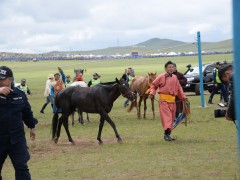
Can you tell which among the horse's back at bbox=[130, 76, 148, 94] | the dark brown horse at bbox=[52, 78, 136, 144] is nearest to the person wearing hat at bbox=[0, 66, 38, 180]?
the dark brown horse at bbox=[52, 78, 136, 144]

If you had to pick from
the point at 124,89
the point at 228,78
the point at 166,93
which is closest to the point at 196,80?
the point at 124,89

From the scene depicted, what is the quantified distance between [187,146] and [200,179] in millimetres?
3542

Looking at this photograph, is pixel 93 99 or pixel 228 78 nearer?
pixel 228 78

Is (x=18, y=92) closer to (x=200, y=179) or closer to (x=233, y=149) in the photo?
(x=200, y=179)

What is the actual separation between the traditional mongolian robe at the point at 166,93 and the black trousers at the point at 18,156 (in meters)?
6.14

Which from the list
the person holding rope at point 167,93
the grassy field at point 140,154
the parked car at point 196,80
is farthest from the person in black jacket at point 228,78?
the parked car at point 196,80

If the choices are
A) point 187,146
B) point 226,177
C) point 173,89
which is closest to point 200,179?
point 226,177

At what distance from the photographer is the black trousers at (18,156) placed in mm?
6492

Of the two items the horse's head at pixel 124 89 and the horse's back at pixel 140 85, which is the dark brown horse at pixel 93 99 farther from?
the horse's back at pixel 140 85

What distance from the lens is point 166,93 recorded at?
1254 centimetres

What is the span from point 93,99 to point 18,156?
272 inches

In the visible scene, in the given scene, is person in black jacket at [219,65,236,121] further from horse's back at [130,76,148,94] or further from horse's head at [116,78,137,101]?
horse's back at [130,76,148,94]

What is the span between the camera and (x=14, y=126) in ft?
21.8

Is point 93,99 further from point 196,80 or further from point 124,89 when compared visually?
point 196,80
